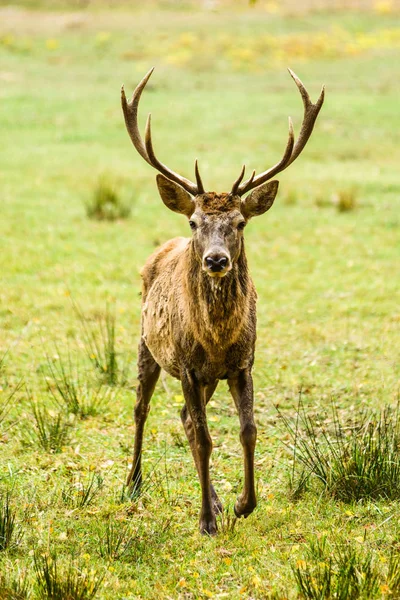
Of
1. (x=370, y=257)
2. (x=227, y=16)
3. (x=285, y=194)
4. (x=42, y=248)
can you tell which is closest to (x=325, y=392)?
(x=370, y=257)

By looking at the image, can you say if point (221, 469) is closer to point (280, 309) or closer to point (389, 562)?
point (389, 562)

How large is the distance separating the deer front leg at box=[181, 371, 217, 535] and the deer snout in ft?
2.60

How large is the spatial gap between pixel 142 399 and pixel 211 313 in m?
1.26

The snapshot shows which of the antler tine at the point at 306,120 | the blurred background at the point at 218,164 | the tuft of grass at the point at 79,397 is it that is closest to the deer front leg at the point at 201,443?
the antler tine at the point at 306,120

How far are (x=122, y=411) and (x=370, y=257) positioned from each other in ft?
20.5

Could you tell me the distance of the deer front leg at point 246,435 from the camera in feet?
17.8

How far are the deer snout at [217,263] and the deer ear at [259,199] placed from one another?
707 millimetres

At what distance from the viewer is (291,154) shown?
6.07m

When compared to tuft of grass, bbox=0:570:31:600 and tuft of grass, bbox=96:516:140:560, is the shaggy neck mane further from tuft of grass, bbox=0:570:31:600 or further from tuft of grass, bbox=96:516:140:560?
tuft of grass, bbox=0:570:31:600

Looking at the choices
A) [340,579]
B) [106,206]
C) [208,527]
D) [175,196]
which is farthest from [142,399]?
[106,206]

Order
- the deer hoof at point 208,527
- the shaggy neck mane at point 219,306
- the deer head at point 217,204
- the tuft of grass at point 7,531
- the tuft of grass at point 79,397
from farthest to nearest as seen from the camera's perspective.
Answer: the tuft of grass at point 79,397 < the shaggy neck mane at point 219,306 < the deer hoof at point 208,527 < the deer head at point 217,204 < the tuft of grass at point 7,531

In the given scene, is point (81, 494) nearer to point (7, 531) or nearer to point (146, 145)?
point (7, 531)

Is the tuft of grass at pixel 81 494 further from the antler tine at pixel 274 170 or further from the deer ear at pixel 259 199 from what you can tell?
the antler tine at pixel 274 170

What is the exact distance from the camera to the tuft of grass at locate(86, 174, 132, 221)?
15008mm
